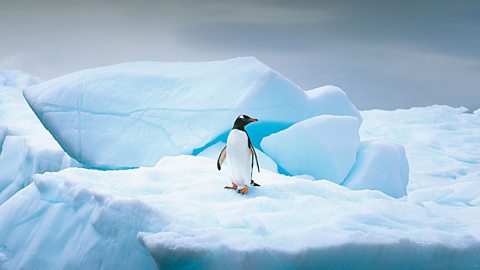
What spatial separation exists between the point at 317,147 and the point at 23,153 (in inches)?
184

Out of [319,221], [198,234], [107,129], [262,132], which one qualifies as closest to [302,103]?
[262,132]

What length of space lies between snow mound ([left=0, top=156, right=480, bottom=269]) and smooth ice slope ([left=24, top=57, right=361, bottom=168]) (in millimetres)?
1882

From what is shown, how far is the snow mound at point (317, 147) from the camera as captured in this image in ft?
22.3

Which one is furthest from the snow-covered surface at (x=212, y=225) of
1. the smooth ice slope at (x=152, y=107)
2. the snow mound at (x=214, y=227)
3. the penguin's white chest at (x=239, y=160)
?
the smooth ice slope at (x=152, y=107)

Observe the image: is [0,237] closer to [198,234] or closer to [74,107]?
[198,234]

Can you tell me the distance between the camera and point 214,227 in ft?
12.9

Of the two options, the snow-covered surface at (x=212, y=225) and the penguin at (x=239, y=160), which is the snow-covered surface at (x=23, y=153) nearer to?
the snow-covered surface at (x=212, y=225)

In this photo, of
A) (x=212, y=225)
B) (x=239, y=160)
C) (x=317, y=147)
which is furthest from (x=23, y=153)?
(x=212, y=225)

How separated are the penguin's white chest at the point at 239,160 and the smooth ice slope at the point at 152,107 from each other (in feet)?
6.86

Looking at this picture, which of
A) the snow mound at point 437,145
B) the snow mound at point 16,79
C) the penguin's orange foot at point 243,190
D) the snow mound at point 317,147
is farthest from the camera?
the snow mound at point 16,79

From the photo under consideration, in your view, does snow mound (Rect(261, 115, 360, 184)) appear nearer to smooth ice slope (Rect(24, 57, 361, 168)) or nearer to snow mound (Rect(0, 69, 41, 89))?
smooth ice slope (Rect(24, 57, 361, 168))

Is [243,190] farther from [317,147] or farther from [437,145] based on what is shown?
[437,145]

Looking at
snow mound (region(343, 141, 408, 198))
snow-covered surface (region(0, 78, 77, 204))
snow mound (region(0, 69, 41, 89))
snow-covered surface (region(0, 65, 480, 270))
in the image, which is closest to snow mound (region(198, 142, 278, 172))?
snow-covered surface (region(0, 65, 480, 270))

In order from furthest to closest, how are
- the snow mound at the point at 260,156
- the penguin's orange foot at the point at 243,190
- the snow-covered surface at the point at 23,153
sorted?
the snow-covered surface at the point at 23,153 → the snow mound at the point at 260,156 → the penguin's orange foot at the point at 243,190
